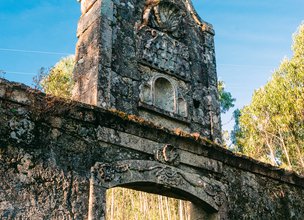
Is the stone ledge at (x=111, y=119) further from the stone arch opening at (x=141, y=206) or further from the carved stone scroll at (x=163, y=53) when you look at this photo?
the stone arch opening at (x=141, y=206)

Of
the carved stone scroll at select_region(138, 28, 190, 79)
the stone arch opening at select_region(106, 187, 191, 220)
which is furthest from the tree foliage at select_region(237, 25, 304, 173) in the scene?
the carved stone scroll at select_region(138, 28, 190, 79)

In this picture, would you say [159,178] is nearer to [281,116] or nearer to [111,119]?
[111,119]

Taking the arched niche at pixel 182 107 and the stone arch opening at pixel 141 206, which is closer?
the arched niche at pixel 182 107

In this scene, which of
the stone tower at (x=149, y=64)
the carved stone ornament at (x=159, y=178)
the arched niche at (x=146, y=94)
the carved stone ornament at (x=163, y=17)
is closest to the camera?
the carved stone ornament at (x=159, y=178)

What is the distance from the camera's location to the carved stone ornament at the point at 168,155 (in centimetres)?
552

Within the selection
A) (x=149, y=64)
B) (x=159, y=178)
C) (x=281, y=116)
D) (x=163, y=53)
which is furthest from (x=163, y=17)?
(x=281, y=116)

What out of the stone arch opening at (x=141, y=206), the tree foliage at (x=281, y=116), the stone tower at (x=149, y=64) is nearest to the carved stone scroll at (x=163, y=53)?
the stone tower at (x=149, y=64)

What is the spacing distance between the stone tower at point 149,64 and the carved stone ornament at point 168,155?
1537 mm

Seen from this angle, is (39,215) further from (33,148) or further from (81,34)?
(81,34)

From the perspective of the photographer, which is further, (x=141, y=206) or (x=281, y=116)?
(x=281, y=116)

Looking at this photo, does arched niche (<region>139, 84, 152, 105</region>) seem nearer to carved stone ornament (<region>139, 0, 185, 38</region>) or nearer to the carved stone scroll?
the carved stone scroll

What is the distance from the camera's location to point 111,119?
17.2 feet

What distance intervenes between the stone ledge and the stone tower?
4.63 ft

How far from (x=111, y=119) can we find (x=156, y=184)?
1015mm
